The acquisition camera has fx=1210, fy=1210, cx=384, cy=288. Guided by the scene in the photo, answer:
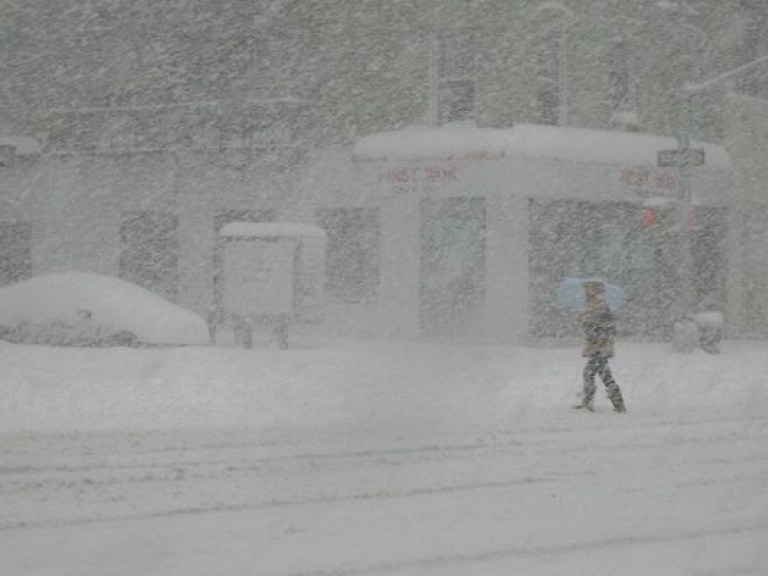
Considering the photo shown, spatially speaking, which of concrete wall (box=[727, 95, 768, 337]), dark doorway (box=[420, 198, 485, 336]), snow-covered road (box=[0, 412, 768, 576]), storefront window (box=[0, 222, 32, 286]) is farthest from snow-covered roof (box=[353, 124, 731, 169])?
snow-covered road (box=[0, 412, 768, 576])

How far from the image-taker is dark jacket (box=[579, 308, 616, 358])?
13141 millimetres

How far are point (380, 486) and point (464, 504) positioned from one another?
843 millimetres

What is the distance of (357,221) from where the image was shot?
24594mm

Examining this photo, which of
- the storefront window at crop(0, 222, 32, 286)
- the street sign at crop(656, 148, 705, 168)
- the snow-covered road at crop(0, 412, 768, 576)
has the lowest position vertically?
the snow-covered road at crop(0, 412, 768, 576)

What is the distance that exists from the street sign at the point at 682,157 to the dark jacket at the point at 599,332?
803cm

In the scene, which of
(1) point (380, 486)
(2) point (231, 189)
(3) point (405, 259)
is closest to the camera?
(1) point (380, 486)

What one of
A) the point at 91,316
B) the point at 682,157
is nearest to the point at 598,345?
the point at 91,316

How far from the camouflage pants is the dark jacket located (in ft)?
0.25

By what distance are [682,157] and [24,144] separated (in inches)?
575

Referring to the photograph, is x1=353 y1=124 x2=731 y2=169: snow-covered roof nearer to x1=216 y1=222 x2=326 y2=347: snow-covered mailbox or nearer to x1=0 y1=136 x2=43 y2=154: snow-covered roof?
x1=216 y1=222 x2=326 y2=347: snow-covered mailbox

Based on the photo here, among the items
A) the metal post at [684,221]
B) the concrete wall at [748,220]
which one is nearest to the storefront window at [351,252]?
the metal post at [684,221]

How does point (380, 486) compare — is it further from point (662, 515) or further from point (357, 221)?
point (357, 221)

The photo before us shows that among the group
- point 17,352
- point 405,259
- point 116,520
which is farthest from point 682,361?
point 116,520

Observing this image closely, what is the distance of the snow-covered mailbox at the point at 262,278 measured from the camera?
65.5 feet
